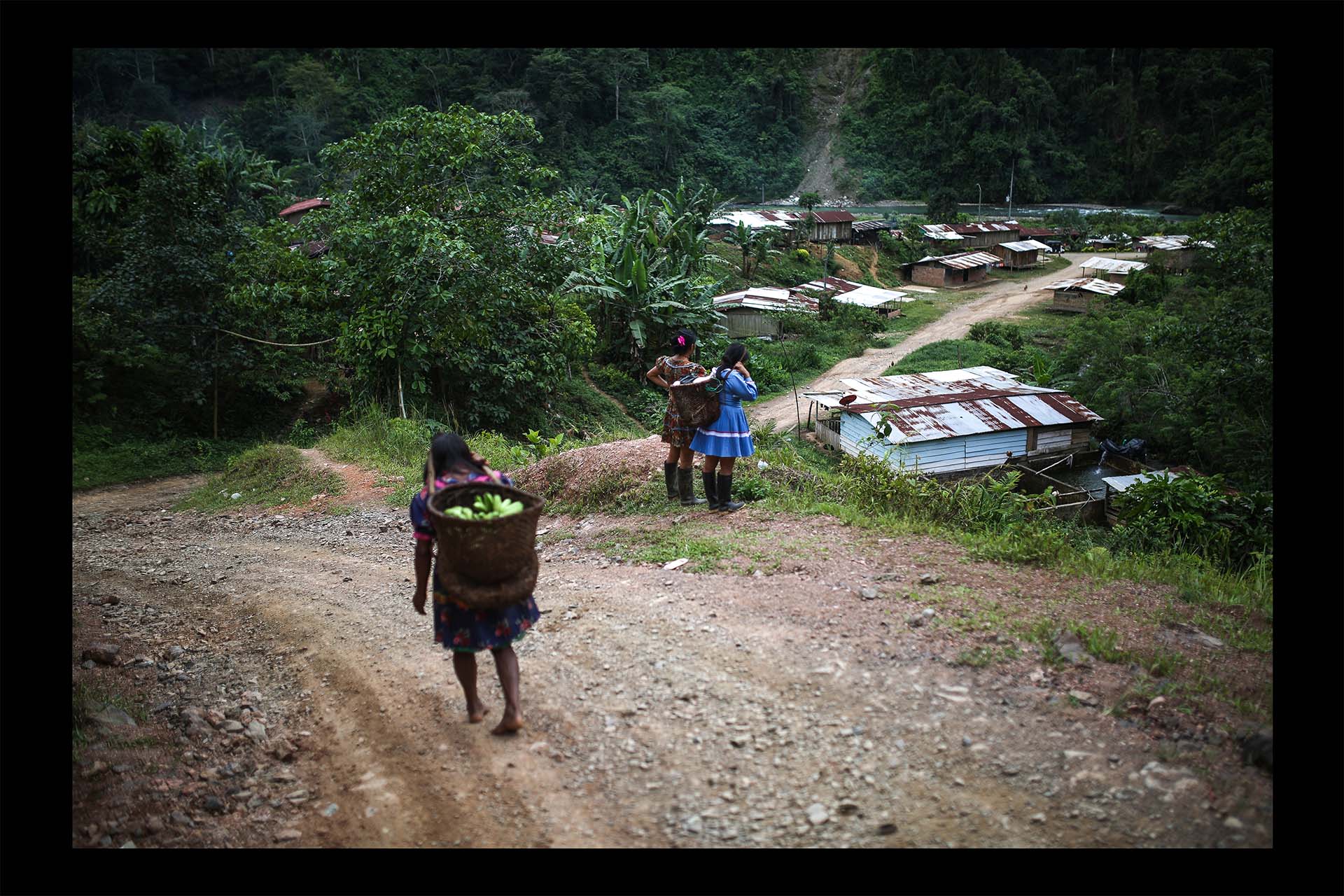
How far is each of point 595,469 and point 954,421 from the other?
11118 mm

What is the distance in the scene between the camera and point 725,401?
6.53m

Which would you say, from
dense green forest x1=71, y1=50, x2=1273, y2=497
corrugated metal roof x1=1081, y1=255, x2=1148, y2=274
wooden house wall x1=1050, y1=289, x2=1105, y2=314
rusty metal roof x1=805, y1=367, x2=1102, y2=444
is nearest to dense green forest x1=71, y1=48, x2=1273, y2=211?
corrugated metal roof x1=1081, y1=255, x2=1148, y2=274

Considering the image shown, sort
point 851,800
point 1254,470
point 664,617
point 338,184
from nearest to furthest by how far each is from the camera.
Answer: point 851,800 → point 664,617 → point 1254,470 → point 338,184

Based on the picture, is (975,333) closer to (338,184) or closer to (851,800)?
(338,184)

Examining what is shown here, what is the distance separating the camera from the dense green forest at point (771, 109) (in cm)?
4488

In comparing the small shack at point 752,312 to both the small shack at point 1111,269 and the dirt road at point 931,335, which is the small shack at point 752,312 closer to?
the dirt road at point 931,335

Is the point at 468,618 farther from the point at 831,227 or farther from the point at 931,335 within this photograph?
the point at 831,227

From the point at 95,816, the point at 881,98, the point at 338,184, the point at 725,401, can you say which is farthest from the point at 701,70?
the point at 95,816

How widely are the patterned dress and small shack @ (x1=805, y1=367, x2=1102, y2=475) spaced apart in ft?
32.9

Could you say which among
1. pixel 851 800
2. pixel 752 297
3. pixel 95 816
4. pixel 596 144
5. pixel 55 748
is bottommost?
pixel 95 816

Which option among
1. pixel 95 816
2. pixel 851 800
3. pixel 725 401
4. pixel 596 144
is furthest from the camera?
pixel 596 144

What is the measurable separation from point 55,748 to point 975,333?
29399 millimetres

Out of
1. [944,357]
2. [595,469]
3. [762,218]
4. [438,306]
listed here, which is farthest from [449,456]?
[762,218]

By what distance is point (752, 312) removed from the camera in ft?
→ 99.4
